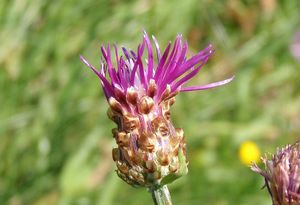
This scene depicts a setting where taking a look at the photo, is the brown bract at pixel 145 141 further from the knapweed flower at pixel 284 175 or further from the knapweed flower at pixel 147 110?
the knapweed flower at pixel 284 175

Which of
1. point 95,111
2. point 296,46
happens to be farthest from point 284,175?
point 296,46

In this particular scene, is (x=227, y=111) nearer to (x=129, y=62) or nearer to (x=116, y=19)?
(x=116, y=19)

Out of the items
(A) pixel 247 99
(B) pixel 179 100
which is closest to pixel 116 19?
(B) pixel 179 100

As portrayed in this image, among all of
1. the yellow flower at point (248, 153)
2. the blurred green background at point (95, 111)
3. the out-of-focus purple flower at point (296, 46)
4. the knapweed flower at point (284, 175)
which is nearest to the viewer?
the knapweed flower at point (284, 175)

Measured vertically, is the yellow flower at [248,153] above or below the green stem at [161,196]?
above

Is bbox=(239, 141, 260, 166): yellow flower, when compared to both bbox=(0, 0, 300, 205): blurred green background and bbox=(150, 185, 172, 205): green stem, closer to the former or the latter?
bbox=(0, 0, 300, 205): blurred green background

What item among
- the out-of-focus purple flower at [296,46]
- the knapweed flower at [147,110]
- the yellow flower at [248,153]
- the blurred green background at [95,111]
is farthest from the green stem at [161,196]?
the out-of-focus purple flower at [296,46]
